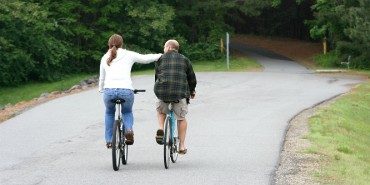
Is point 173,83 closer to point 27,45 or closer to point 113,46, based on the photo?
point 113,46

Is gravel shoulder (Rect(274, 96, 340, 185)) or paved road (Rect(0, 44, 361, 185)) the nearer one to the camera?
gravel shoulder (Rect(274, 96, 340, 185))

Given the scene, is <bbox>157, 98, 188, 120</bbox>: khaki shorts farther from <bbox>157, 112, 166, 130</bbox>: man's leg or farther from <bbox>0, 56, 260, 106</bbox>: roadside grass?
<bbox>0, 56, 260, 106</bbox>: roadside grass

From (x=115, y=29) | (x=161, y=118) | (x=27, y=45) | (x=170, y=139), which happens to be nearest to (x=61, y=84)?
(x=27, y=45)

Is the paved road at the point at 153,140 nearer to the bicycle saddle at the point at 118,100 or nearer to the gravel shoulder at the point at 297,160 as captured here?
the gravel shoulder at the point at 297,160

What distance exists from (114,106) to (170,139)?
0.93m

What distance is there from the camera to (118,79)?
387 inches

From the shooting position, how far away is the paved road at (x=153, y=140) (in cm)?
964

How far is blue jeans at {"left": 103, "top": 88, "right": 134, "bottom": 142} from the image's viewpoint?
32.1 ft

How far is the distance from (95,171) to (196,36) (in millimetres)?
34916

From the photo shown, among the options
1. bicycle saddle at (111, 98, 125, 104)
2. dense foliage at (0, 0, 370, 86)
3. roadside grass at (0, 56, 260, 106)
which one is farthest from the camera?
dense foliage at (0, 0, 370, 86)

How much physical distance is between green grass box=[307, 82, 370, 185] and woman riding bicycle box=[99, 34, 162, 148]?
2.81 m

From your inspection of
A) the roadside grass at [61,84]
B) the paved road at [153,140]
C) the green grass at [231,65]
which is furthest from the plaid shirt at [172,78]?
the green grass at [231,65]

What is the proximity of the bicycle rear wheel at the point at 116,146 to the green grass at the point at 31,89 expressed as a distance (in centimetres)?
2125

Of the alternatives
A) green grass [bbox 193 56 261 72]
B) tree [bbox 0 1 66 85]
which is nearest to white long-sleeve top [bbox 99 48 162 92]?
tree [bbox 0 1 66 85]
